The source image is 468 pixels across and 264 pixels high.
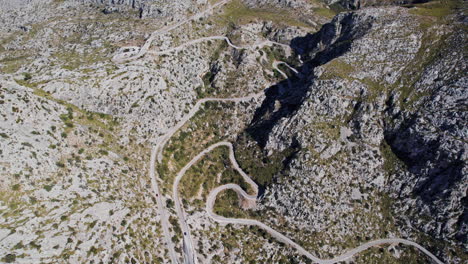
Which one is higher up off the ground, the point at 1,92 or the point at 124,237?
the point at 1,92

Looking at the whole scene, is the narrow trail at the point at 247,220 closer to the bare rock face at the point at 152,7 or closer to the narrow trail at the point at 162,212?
the narrow trail at the point at 162,212

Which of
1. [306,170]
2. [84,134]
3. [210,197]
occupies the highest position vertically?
[84,134]

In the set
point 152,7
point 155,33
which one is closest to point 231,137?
point 155,33

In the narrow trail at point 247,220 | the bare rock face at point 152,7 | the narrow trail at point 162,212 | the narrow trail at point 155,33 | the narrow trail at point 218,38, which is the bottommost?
the narrow trail at point 247,220

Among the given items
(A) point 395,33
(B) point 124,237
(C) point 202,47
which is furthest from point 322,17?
(B) point 124,237

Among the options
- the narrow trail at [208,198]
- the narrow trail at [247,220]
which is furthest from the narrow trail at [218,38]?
the narrow trail at [247,220]

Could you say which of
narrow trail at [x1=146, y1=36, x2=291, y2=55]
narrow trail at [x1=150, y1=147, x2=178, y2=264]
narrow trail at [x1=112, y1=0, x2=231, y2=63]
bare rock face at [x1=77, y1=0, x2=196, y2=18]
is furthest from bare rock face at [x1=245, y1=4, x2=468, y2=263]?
bare rock face at [x1=77, y1=0, x2=196, y2=18]

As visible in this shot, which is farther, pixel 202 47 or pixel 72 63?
pixel 202 47

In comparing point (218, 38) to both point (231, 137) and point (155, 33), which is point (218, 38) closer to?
point (155, 33)

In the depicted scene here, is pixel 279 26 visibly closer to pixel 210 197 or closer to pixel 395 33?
pixel 395 33
